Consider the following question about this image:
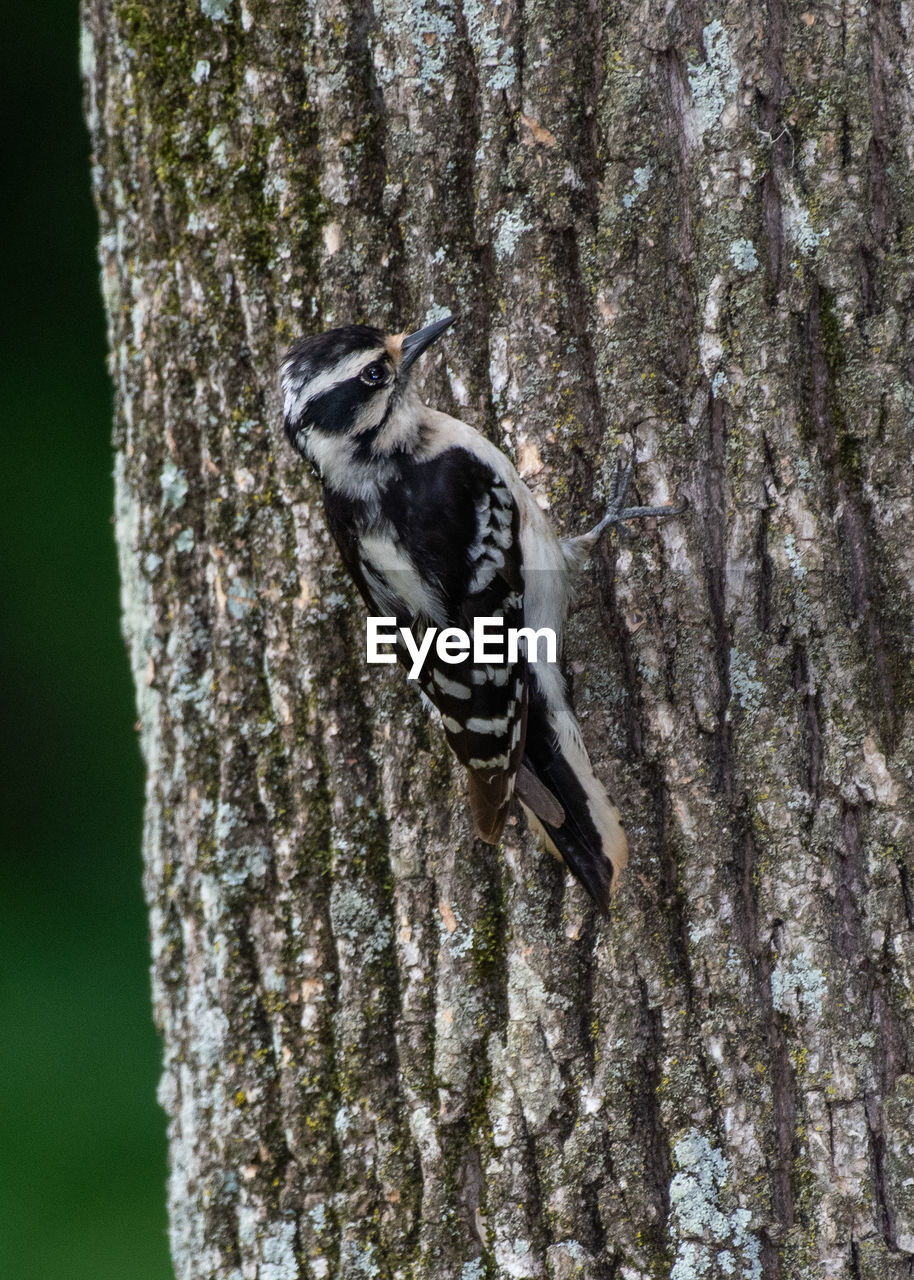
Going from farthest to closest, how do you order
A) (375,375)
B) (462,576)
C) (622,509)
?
(462,576) < (375,375) < (622,509)

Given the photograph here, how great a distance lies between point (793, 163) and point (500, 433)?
662 mm

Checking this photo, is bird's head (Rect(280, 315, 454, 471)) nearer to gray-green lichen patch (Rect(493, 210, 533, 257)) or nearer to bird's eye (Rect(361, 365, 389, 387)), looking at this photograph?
bird's eye (Rect(361, 365, 389, 387))

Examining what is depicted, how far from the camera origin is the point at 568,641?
87.8 inches

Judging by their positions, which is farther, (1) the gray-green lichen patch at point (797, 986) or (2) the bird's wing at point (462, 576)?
(2) the bird's wing at point (462, 576)

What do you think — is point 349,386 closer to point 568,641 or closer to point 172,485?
point 172,485

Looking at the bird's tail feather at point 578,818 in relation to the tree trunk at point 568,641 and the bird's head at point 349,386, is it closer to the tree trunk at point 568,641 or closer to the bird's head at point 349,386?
the tree trunk at point 568,641

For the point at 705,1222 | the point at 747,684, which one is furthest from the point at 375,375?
the point at 705,1222

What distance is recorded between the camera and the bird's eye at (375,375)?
7.55 feet

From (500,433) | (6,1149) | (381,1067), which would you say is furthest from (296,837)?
(6,1149)

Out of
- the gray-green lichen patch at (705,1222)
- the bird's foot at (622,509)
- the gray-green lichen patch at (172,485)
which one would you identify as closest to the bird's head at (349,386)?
the gray-green lichen patch at (172,485)

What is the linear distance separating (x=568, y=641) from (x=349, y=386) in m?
0.64

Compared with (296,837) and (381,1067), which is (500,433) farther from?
(381,1067)

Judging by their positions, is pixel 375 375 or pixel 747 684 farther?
pixel 375 375

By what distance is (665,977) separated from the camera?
205 cm
